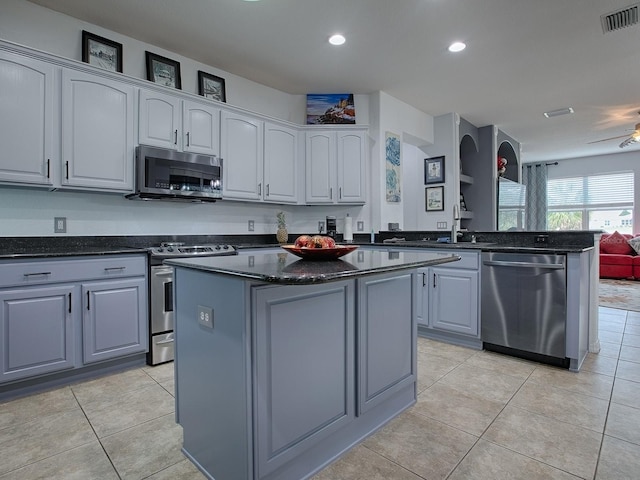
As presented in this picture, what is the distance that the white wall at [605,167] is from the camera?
7.82 metres

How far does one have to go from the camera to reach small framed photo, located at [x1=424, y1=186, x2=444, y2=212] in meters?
5.35

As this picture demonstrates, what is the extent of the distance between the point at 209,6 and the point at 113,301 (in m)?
2.34

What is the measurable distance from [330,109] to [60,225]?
10.1 feet

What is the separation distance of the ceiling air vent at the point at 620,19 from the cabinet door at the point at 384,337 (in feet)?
9.42

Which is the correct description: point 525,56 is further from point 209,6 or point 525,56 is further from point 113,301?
point 113,301

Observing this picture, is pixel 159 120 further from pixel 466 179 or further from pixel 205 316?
pixel 466 179

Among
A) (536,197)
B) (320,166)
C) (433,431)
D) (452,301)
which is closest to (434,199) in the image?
(320,166)

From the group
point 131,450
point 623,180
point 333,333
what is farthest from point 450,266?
point 623,180

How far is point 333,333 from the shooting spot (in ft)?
5.36

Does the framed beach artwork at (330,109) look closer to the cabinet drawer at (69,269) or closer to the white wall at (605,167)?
the cabinet drawer at (69,269)

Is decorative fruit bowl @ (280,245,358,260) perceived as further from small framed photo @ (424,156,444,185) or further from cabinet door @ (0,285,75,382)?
small framed photo @ (424,156,444,185)

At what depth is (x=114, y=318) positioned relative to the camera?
8.68ft

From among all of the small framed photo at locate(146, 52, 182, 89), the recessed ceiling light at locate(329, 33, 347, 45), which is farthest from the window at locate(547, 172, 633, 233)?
the small framed photo at locate(146, 52, 182, 89)

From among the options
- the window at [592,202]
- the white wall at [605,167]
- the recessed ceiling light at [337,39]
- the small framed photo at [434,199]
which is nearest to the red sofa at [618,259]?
the window at [592,202]
